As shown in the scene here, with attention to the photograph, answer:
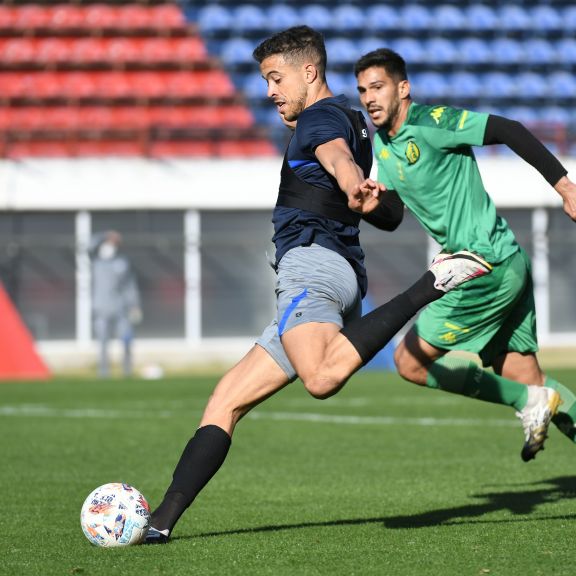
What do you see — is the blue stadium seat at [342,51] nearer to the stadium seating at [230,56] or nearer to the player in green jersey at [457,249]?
the stadium seating at [230,56]

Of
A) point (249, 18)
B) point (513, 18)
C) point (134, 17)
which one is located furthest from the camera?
point (513, 18)

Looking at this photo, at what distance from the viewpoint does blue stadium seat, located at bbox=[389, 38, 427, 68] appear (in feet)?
76.5

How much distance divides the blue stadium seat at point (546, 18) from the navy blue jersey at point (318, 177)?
20.4 metres

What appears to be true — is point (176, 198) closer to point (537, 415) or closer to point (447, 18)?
point (447, 18)

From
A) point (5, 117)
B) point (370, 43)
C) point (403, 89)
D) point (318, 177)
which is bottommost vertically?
point (5, 117)

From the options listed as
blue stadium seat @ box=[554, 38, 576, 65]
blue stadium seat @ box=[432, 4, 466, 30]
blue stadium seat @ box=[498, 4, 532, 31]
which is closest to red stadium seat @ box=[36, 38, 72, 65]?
blue stadium seat @ box=[432, 4, 466, 30]

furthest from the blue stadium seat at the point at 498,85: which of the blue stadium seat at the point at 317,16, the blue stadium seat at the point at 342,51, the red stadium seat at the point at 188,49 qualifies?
the red stadium seat at the point at 188,49

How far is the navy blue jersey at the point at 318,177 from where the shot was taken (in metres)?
4.41

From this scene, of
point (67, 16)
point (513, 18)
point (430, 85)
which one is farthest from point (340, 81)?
point (67, 16)

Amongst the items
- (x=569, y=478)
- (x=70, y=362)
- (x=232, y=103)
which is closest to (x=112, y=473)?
(x=569, y=478)

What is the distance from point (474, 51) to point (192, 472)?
66.3 feet

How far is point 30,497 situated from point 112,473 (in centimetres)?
99

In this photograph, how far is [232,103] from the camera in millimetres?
22297

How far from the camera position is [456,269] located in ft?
15.0
